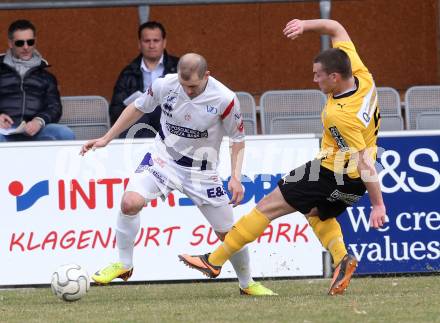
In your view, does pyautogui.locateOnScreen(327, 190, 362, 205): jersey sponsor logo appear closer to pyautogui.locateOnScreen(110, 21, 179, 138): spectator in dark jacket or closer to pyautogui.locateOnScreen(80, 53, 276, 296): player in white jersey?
pyautogui.locateOnScreen(80, 53, 276, 296): player in white jersey

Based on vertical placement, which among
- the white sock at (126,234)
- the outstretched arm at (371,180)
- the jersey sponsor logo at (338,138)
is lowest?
the white sock at (126,234)

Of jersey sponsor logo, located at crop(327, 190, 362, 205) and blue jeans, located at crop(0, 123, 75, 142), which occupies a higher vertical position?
blue jeans, located at crop(0, 123, 75, 142)

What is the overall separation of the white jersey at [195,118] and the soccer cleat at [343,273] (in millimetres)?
1159

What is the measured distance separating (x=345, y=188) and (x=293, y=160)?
201 centimetres

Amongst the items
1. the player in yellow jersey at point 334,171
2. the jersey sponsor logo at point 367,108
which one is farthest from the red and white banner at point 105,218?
the jersey sponsor logo at point 367,108

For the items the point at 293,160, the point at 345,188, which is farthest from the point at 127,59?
the point at 345,188

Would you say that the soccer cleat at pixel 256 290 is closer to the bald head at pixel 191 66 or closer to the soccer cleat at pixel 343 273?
the soccer cleat at pixel 343 273

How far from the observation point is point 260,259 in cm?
1051

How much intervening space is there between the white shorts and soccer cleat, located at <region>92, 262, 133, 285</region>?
1.97ft

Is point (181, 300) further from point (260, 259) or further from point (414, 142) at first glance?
point (414, 142)

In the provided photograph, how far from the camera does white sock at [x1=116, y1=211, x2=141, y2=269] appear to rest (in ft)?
29.1

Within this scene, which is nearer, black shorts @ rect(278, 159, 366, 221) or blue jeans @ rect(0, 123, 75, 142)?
black shorts @ rect(278, 159, 366, 221)

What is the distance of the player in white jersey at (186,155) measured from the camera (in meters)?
8.66

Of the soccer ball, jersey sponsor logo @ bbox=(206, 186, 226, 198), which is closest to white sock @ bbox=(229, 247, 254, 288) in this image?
jersey sponsor logo @ bbox=(206, 186, 226, 198)
